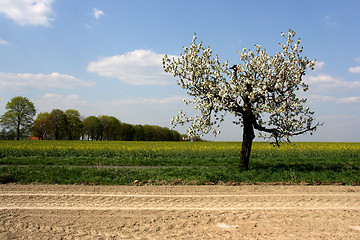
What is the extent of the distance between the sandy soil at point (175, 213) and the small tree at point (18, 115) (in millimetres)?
49168

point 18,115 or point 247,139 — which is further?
point 18,115

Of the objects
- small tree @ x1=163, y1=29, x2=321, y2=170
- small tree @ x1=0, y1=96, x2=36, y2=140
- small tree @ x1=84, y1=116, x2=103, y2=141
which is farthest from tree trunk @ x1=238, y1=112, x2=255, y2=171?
small tree @ x1=84, y1=116, x2=103, y2=141

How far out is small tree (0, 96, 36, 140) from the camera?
180ft

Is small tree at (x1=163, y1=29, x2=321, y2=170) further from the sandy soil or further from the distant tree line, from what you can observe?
the distant tree line

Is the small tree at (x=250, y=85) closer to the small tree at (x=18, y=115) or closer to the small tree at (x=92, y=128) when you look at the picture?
the small tree at (x=18, y=115)

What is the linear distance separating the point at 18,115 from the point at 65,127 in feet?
37.4

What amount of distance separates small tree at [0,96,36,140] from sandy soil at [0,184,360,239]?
1936 inches

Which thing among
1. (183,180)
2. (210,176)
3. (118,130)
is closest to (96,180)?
(183,180)

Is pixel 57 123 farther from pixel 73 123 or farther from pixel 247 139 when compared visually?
pixel 247 139

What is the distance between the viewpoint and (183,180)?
13656 millimetres

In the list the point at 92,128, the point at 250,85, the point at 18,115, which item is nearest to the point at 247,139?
the point at 250,85

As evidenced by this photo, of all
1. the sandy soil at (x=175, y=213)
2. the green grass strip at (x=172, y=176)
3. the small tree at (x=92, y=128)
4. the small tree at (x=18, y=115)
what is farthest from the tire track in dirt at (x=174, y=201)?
the small tree at (x=92, y=128)

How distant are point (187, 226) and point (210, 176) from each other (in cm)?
687

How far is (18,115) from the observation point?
5556cm
